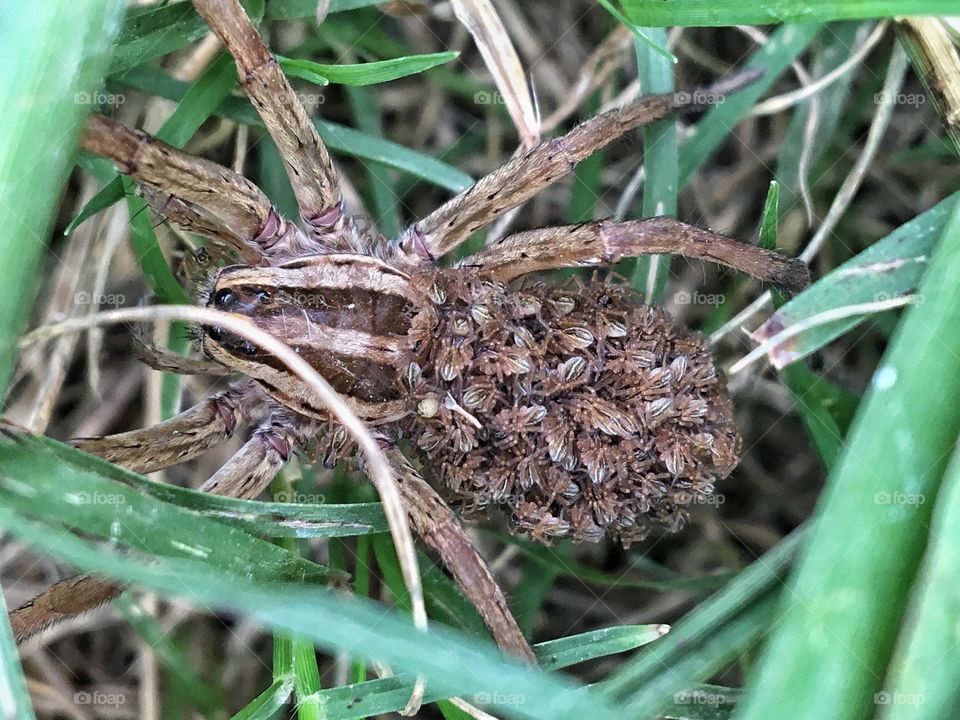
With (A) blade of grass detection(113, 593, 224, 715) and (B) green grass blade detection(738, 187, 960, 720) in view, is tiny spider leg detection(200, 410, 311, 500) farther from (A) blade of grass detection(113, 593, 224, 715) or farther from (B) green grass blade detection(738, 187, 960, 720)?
(B) green grass blade detection(738, 187, 960, 720)

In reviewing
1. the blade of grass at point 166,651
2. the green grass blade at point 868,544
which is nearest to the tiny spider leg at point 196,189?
the blade of grass at point 166,651

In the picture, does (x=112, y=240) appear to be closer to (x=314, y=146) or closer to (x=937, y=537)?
(x=314, y=146)

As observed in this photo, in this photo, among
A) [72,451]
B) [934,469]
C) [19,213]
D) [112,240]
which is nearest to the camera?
[19,213]

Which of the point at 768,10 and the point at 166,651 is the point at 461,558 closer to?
the point at 166,651

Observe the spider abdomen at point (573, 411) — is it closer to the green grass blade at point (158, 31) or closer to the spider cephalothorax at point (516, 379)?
the spider cephalothorax at point (516, 379)

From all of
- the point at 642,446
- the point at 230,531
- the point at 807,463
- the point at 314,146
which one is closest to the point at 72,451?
the point at 230,531

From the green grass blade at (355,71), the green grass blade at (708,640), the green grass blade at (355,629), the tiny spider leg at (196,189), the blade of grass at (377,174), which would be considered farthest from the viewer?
the blade of grass at (377,174)

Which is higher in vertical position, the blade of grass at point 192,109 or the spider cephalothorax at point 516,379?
the blade of grass at point 192,109
